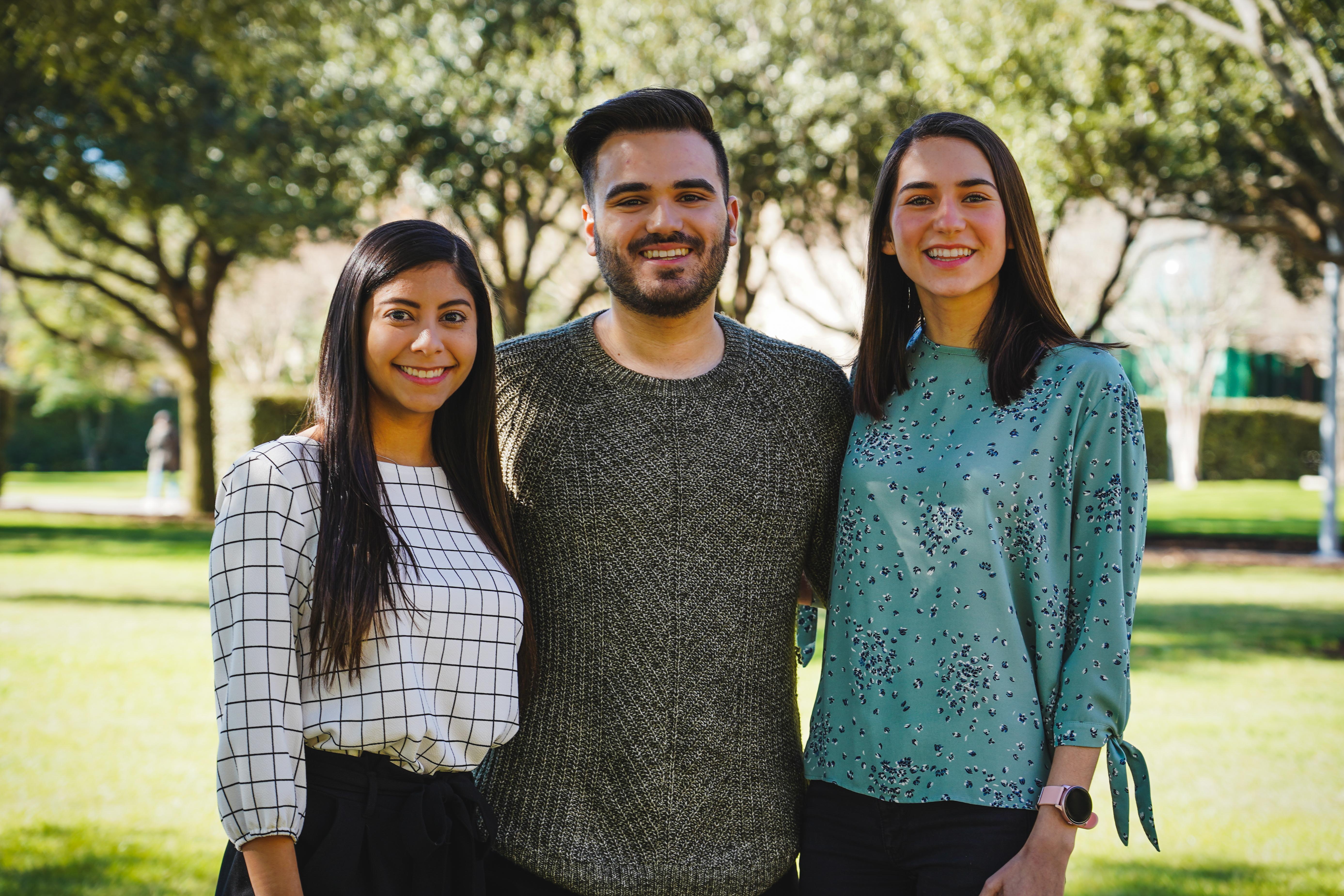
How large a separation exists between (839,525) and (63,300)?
2840 centimetres

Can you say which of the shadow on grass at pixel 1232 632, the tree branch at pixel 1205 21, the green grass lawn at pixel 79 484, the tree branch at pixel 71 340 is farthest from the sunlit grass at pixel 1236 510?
the green grass lawn at pixel 79 484

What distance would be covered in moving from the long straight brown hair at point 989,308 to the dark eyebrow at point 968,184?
0.03 m

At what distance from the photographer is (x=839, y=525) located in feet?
9.16

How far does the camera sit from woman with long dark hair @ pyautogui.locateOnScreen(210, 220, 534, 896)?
218cm

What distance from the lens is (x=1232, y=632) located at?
11.2 meters

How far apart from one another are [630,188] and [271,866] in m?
1.74

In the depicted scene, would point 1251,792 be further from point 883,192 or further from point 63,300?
point 63,300

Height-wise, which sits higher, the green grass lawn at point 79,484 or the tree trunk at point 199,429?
the tree trunk at point 199,429

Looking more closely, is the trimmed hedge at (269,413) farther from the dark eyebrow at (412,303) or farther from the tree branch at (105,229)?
the dark eyebrow at (412,303)

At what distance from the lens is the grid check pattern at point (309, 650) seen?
216 centimetres

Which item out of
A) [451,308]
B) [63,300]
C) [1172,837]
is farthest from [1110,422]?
[63,300]

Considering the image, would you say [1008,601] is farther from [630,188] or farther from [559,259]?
[559,259]

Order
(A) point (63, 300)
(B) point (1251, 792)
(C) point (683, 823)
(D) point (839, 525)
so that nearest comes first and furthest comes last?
(C) point (683, 823) → (D) point (839, 525) → (B) point (1251, 792) → (A) point (63, 300)

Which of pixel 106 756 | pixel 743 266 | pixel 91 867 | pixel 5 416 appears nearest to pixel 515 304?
pixel 743 266
